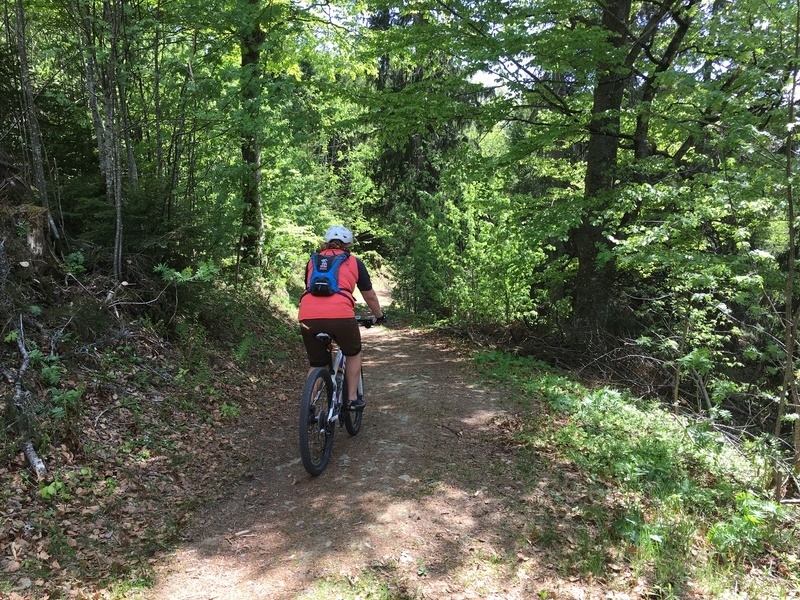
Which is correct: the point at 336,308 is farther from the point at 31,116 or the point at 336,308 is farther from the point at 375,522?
the point at 31,116

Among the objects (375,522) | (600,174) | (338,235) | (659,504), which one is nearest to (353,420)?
(375,522)

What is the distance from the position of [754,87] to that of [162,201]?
7461 millimetres

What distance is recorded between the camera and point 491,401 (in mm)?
6883

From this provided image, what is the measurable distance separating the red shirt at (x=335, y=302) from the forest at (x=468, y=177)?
2.22 meters

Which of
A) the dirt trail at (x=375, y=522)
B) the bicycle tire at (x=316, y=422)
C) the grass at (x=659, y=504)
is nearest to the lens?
the dirt trail at (x=375, y=522)

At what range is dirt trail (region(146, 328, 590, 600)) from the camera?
312 centimetres

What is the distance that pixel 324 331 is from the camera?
15.3 ft

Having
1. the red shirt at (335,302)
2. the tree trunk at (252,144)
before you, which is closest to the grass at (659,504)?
the red shirt at (335,302)

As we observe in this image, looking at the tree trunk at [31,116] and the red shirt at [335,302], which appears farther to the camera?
the tree trunk at [31,116]

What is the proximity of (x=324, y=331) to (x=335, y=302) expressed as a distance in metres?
0.31

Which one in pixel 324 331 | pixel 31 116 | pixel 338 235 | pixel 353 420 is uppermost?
pixel 31 116

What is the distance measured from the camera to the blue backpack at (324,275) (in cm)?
451

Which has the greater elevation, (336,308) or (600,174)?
(600,174)

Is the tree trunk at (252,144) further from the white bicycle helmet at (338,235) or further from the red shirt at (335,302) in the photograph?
the red shirt at (335,302)
